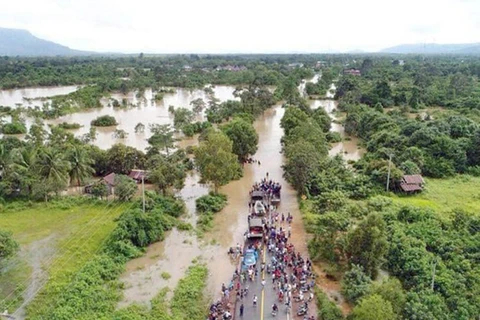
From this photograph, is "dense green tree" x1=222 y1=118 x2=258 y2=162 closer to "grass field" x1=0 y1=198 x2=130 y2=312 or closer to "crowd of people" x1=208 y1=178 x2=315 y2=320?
"grass field" x1=0 y1=198 x2=130 y2=312

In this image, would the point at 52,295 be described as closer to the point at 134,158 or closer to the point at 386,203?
the point at 134,158

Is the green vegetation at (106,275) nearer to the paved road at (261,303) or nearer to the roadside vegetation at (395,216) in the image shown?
the paved road at (261,303)

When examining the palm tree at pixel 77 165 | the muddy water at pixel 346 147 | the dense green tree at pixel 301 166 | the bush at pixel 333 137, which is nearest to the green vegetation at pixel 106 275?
the palm tree at pixel 77 165

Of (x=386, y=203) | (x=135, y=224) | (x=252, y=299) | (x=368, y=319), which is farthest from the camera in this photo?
(x=386, y=203)

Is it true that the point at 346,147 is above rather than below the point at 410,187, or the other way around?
below

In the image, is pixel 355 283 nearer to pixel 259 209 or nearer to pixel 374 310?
pixel 374 310

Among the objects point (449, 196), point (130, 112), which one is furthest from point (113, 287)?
point (130, 112)

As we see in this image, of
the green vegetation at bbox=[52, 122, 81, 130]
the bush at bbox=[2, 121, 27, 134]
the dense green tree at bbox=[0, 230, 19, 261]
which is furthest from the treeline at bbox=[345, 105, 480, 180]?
the bush at bbox=[2, 121, 27, 134]

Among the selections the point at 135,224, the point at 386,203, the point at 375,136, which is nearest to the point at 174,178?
the point at 135,224
